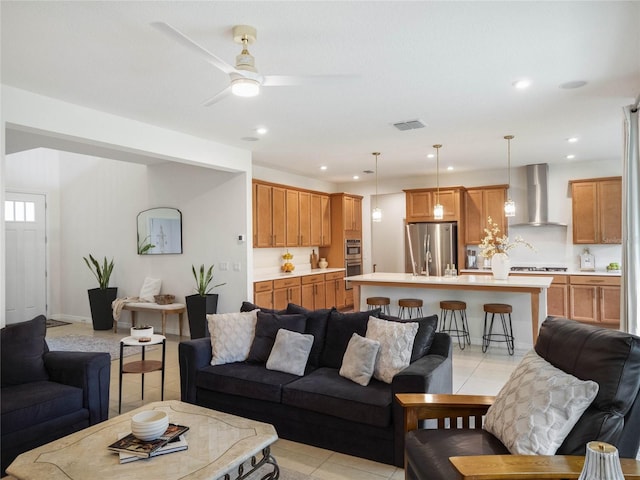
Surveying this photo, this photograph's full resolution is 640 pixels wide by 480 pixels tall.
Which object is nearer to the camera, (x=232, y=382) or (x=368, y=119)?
(x=232, y=382)

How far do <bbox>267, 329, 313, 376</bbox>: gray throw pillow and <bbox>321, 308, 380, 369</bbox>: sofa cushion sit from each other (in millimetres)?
175

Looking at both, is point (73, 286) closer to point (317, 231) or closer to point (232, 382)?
point (317, 231)

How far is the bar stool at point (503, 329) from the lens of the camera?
204 inches

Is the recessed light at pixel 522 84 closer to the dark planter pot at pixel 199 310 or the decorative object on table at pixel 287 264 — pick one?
the dark planter pot at pixel 199 310

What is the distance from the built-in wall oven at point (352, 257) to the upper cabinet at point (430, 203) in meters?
1.37

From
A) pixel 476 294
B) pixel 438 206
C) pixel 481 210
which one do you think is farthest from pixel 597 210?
pixel 438 206

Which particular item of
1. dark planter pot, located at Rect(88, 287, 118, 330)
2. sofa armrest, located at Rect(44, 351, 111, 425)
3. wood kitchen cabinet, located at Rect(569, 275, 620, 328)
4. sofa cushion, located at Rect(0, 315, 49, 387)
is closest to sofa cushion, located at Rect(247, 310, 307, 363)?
sofa armrest, located at Rect(44, 351, 111, 425)

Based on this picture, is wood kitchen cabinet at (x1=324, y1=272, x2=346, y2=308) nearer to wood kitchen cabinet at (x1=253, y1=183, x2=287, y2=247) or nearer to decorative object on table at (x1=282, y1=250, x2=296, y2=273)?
decorative object on table at (x1=282, y1=250, x2=296, y2=273)

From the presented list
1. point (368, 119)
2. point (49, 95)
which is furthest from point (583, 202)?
point (49, 95)

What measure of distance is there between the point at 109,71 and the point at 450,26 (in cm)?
259

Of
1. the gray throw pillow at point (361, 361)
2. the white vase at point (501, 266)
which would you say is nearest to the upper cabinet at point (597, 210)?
the white vase at point (501, 266)

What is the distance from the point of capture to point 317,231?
27.6ft

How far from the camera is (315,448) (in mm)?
2932

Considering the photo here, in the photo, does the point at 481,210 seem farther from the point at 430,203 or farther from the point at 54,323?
the point at 54,323
